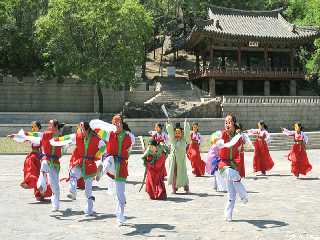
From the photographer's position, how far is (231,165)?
9469 millimetres

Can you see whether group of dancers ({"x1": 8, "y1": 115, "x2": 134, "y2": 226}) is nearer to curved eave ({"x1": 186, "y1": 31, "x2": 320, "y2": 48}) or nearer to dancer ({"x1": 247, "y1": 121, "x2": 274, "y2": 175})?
dancer ({"x1": 247, "y1": 121, "x2": 274, "y2": 175})

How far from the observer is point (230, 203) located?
9359 mm

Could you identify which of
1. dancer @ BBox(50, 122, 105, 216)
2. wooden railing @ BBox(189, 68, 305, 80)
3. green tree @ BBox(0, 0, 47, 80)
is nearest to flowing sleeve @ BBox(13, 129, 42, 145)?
dancer @ BBox(50, 122, 105, 216)

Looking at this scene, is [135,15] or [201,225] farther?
[135,15]

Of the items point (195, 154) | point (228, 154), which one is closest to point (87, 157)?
point (228, 154)

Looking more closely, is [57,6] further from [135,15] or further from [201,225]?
[201,225]

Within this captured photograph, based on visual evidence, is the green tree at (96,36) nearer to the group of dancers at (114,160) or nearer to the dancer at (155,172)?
the group of dancers at (114,160)

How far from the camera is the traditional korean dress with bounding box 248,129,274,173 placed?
57.6 ft

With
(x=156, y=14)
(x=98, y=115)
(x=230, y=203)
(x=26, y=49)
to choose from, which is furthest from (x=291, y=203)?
(x=156, y=14)

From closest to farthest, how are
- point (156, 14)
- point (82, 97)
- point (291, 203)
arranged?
point (291, 203) < point (82, 97) < point (156, 14)

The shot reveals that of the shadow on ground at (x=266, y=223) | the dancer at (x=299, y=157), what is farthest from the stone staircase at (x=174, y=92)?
the shadow on ground at (x=266, y=223)

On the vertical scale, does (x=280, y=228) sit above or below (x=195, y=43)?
below

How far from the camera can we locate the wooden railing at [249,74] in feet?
146

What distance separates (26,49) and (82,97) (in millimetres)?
6310
